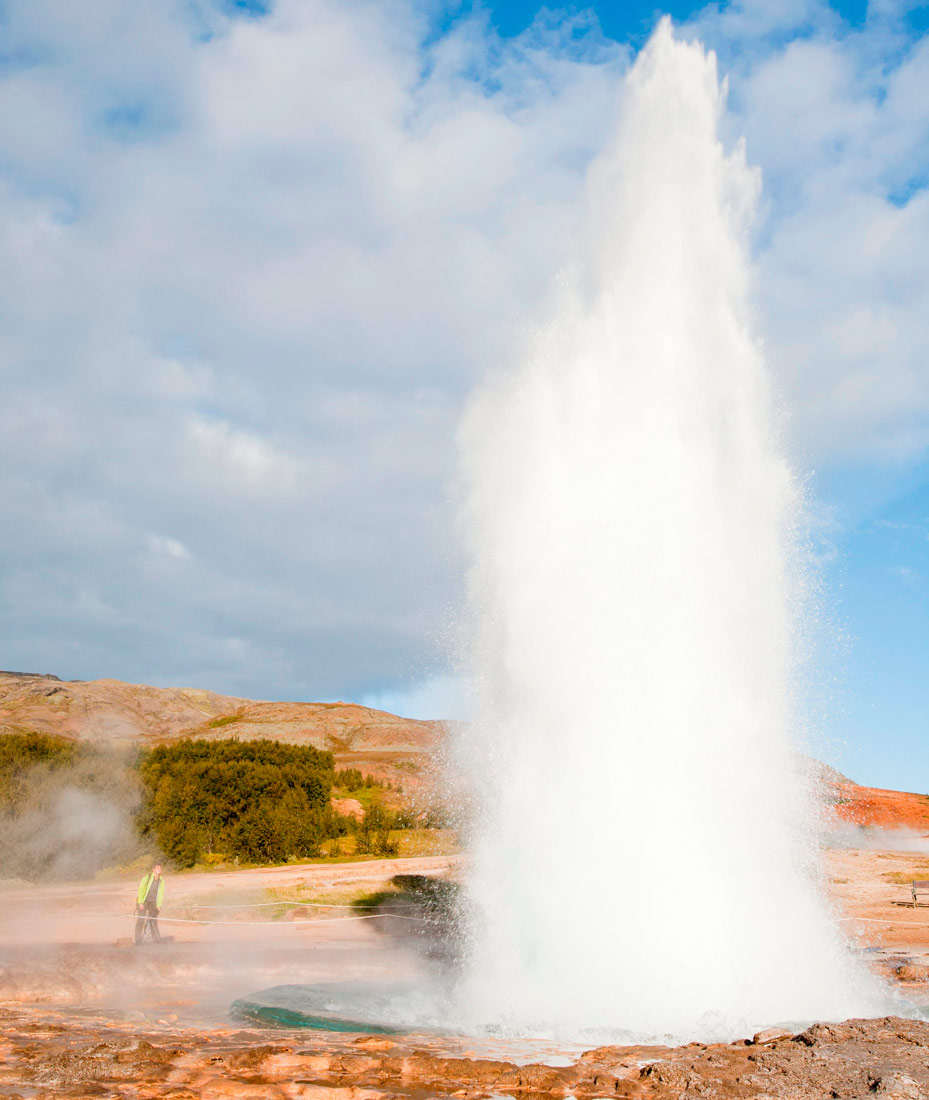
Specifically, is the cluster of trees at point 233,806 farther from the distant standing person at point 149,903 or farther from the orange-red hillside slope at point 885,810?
the orange-red hillside slope at point 885,810

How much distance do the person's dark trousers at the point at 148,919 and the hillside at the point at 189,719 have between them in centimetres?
5624

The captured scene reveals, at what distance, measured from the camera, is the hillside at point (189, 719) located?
8975cm

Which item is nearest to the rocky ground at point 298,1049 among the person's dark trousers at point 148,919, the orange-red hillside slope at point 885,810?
the person's dark trousers at point 148,919

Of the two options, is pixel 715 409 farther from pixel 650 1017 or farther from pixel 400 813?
pixel 400 813

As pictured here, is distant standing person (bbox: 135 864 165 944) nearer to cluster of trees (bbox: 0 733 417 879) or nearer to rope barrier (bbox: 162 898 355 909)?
rope barrier (bbox: 162 898 355 909)

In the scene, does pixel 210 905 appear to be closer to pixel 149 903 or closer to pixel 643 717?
pixel 149 903

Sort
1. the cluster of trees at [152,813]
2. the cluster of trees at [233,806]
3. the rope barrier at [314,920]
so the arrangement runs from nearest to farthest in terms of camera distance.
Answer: the rope barrier at [314,920], the cluster of trees at [152,813], the cluster of trees at [233,806]

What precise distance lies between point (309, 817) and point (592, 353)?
26760 mm

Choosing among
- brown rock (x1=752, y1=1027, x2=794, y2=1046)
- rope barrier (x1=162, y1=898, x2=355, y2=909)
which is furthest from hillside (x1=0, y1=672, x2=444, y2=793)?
brown rock (x1=752, y1=1027, x2=794, y2=1046)

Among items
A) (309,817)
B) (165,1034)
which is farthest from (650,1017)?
(309,817)

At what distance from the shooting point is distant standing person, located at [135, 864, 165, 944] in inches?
612

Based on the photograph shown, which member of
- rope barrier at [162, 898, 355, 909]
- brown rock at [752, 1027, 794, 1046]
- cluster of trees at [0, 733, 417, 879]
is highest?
cluster of trees at [0, 733, 417, 879]

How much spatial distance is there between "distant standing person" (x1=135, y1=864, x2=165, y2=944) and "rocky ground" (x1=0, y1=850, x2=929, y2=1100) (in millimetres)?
436

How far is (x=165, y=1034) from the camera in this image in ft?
27.9
